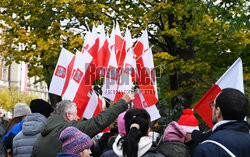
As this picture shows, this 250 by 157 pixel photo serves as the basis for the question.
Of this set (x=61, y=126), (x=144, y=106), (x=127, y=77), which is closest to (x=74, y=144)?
(x=61, y=126)

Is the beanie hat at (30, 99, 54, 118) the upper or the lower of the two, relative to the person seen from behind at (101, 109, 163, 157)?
upper

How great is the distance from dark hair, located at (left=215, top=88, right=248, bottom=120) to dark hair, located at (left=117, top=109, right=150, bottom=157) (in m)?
0.87

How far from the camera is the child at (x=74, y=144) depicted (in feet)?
10.1

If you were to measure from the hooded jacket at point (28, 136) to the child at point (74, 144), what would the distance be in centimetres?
177

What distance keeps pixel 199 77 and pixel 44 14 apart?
5517 millimetres

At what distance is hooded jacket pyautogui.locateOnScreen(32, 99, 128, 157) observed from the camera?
3635 mm

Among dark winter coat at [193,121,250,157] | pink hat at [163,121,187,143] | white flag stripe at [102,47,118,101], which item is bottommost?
pink hat at [163,121,187,143]

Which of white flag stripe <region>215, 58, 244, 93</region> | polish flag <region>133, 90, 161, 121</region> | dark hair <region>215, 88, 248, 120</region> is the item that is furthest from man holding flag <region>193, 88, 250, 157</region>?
polish flag <region>133, 90, 161, 121</region>

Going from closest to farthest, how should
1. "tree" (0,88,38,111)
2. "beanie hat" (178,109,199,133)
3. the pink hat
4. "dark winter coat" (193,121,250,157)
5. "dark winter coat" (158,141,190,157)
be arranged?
"dark winter coat" (193,121,250,157), "dark winter coat" (158,141,190,157), the pink hat, "beanie hat" (178,109,199,133), "tree" (0,88,38,111)

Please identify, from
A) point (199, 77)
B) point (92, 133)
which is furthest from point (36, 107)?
point (199, 77)

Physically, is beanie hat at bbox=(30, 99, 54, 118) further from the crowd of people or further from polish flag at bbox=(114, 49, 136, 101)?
polish flag at bbox=(114, 49, 136, 101)

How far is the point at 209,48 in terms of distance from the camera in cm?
1064

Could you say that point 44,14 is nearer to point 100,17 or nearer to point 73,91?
point 100,17

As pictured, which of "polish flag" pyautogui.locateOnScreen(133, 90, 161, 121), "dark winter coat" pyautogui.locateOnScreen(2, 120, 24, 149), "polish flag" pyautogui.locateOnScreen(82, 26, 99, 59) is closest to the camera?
"dark winter coat" pyautogui.locateOnScreen(2, 120, 24, 149)
